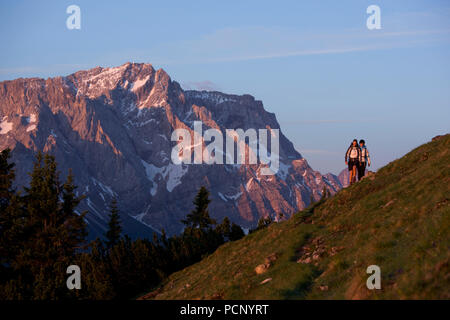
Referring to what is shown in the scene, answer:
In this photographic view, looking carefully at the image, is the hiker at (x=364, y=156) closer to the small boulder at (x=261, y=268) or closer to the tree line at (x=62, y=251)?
the small boulder at (x=261, y=268)

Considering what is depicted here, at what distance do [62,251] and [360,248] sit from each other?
157ft

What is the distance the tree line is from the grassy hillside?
14.4 metres

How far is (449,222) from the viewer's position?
1645cm

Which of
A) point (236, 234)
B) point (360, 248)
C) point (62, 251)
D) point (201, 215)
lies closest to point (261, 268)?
point (360, 248)

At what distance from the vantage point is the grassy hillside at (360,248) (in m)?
14.9

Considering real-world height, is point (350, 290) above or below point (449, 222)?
below

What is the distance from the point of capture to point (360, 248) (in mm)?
19578

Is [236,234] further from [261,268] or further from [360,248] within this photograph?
[360,248]

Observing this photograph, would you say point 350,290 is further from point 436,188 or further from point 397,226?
point 436,188

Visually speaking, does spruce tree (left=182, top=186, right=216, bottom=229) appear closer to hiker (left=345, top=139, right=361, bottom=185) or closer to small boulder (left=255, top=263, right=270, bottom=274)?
hiker (left=345, top=139, right=361, bottom=185)
